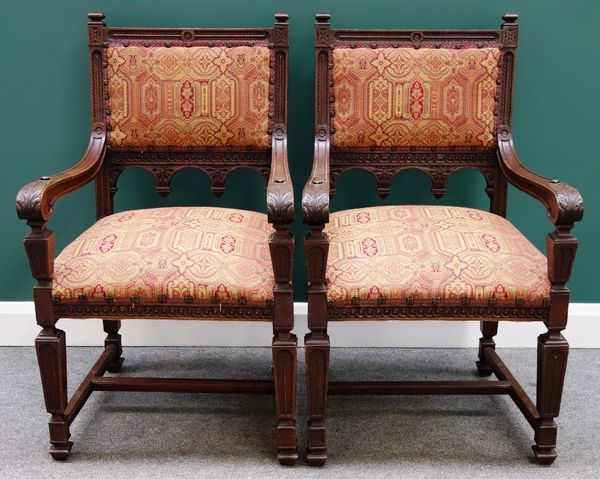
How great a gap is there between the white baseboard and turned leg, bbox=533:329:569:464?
2.50ft

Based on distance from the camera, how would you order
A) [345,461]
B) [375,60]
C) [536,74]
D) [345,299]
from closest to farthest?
[345,299] → [345,461] → [375,60] → [536,74]

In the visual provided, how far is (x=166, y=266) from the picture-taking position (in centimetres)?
208

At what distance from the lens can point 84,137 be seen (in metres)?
2.78

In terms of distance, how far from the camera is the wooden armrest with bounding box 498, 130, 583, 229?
2004mm

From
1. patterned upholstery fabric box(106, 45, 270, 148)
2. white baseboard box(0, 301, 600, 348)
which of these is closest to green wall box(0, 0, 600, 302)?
white baseboard box(0, 301, 600, 348)

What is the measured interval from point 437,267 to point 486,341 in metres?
0.79

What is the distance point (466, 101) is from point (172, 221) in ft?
3.32

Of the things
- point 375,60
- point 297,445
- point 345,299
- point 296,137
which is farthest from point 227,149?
point 297,445

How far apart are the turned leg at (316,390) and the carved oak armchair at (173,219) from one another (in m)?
0.05

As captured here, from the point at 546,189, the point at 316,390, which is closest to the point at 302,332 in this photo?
the point at 316,390

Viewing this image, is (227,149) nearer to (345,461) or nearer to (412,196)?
(412,196)

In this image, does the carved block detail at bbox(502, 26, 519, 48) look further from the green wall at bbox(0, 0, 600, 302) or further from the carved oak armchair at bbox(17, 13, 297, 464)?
the carved oak armchair at bbox(17, 13, 297, 464)

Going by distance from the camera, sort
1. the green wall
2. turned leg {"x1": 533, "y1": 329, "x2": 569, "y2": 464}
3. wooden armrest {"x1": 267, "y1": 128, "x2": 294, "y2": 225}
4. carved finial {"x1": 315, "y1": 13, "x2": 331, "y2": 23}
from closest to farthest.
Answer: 1. wooden armrest {"x1": 267, "y1": 128, "x2": 294, "y2": 225}
2. turned leg {"x1": 533, "y1": 329, "x2": 569, "y2": 464}
3. carved finial {"x1": 315, "y1": 13, "x2": 331, "y2": 23}
4. the green wall

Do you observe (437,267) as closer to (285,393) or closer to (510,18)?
(285,393)
